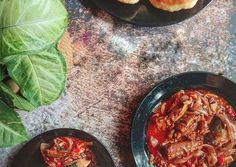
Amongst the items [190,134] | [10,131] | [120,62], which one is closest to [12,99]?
[10,131]

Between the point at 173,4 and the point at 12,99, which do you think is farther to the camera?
the point at 173,4

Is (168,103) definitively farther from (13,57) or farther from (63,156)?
(13,57)

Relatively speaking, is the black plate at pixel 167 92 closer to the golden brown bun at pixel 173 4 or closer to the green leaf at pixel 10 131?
the golden brown bun at pixel 173 4

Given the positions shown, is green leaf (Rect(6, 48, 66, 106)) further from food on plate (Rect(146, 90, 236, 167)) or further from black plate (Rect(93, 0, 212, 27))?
food on plate (Rect(146, 90, 236, 167))

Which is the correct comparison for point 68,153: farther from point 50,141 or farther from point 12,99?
point 12,99

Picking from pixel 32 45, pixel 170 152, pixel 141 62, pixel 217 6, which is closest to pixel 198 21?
pixel 217 6

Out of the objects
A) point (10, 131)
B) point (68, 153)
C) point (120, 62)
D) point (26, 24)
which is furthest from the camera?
point (120, 62)

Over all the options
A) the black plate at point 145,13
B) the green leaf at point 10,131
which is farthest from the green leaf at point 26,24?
the black plate at point 145,13
